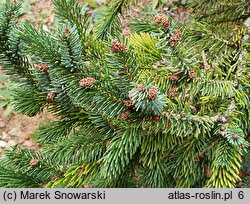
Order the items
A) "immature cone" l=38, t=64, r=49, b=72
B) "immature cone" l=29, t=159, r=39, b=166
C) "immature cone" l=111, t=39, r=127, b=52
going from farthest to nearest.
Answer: "immature cone" l=29, t=159, r=39, b=166 → "immature cone" l=38, t=64, r=49, b=72 → "immature cone" l=111, t=39, r=127, b=52

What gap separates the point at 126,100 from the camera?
1013 mm

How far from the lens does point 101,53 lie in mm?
1192

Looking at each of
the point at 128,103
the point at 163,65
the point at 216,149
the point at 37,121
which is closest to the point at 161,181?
the point at 216,149

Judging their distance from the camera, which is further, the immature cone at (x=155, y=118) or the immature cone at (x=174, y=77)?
the immature cone at (x=174, y=77)

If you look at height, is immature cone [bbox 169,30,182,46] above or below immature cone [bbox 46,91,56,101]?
above

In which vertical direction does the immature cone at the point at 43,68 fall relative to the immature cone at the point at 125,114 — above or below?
above

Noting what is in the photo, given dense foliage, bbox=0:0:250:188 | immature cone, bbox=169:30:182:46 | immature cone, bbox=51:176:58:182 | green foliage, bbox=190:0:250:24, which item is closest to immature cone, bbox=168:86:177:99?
dense foliage, bbox=0:0:250:188

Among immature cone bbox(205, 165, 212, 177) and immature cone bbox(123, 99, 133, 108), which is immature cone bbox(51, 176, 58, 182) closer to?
immature cone bbox(123, 99, 133, 108)

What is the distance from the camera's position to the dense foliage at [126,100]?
3.27ft

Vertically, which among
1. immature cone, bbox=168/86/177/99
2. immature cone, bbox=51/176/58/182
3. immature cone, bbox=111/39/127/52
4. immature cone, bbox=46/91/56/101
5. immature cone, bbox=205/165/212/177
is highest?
immature cone, bbox=111/39/127/52

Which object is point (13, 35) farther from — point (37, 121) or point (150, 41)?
point (37, 121)

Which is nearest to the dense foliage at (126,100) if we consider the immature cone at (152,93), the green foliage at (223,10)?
the immature cone at (152,93)

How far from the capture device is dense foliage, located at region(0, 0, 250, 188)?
3.27 ft

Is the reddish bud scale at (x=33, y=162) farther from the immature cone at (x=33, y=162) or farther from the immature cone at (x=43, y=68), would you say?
the immature cone at (x=43, y=68)
